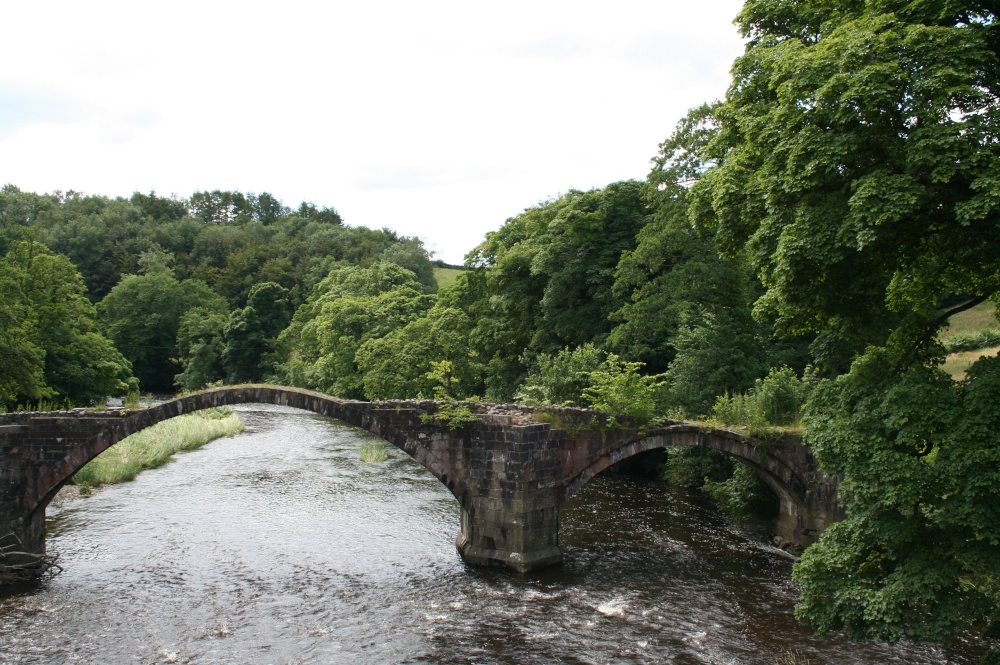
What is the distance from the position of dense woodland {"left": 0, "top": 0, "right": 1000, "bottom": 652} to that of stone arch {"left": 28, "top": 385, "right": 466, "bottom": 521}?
4.88m

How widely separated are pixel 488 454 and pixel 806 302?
8.88m

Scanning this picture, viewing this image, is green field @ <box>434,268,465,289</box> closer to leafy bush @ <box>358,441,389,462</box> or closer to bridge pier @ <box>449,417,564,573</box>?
leafy bush @ <box>358,441,389,462</box>

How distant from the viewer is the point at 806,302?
12023mm

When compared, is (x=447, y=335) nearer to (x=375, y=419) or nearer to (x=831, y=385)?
(x=375, y=419)

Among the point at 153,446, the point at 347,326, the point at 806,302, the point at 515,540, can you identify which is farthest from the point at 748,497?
the point at 347,326

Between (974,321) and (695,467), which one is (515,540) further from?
(974,321)

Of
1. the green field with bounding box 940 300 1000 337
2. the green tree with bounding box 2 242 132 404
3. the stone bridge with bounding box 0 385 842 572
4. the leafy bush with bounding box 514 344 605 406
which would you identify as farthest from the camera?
the green field with bounding box 940 300 1000 337

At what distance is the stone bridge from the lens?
18172 mm

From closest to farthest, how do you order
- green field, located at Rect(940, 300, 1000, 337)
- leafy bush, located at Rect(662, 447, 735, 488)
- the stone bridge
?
the stone bridge → leafy bush, located at Rect(662, 447, 735, 488) → green field, located at Rect(940, 300, 1000, 337)

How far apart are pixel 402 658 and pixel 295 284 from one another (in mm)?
72465

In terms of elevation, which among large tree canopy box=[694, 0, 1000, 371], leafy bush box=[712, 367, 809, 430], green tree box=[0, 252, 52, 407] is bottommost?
leafy bush box=[712, 367, 809, 430]

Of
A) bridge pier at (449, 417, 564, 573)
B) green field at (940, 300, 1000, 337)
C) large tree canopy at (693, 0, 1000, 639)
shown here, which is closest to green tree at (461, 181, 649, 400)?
bridge pier at (449, 417, 564, 573)

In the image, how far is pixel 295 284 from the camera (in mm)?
82625

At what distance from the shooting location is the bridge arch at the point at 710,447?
63.0ft
